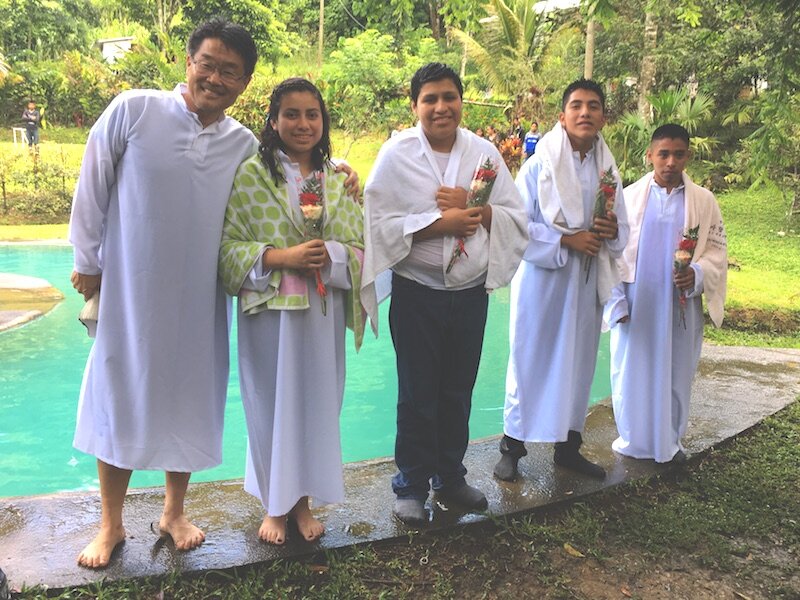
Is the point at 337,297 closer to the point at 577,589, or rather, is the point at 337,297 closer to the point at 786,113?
the point at 577,589

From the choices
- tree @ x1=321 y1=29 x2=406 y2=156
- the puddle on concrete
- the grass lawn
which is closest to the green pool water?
the puddle on concrete

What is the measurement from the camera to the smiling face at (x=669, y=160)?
339 cm

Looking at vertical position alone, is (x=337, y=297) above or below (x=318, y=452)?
above

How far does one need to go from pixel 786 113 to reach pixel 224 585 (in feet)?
14.1

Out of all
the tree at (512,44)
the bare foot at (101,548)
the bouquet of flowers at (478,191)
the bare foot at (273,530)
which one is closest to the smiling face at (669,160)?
the bouquet of flowers at (478,191)

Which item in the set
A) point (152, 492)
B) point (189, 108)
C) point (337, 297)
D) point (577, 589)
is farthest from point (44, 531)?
point (577, 589)

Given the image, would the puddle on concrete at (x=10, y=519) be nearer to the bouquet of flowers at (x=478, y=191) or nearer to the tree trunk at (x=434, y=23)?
the bouquet of flowers at (x=478, y=191)

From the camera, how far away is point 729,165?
14219 millimetres

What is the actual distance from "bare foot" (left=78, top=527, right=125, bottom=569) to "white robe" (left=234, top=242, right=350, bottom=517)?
52cm

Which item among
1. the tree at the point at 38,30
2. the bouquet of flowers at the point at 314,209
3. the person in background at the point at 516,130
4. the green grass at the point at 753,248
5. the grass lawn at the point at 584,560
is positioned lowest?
the grass lawn at the point at 584,560

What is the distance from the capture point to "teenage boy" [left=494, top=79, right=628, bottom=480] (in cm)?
307

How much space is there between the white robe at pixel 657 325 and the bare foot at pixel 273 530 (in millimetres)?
1904

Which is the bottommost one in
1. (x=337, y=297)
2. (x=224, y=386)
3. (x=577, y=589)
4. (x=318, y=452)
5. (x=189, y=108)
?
(x=577, y=589)

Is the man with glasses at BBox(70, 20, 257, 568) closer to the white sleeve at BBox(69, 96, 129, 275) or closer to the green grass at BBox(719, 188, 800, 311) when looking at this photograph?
the white sleeve at BBox(69, 96, 129, 275)
